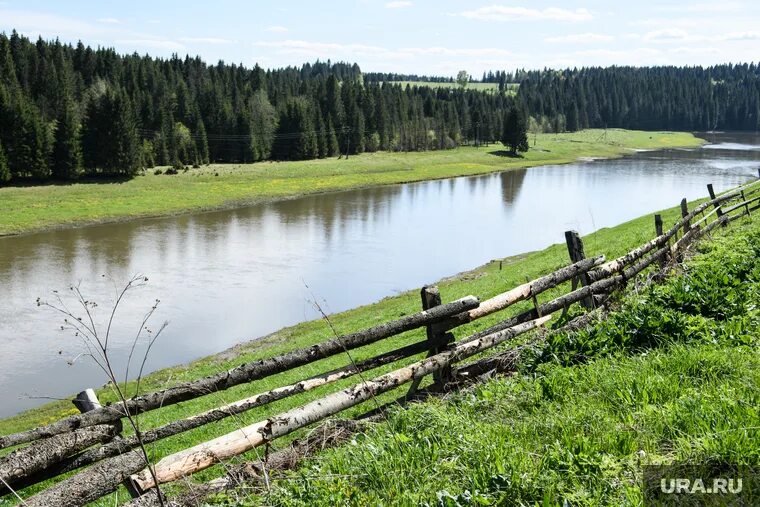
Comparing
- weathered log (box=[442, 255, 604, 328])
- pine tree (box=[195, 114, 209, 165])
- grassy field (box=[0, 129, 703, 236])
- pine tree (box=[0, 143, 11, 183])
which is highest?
pine tree (box=[195, 114, 209, 165])

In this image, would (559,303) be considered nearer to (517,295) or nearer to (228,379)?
(517,295)

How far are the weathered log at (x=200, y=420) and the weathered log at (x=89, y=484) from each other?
0.17 m

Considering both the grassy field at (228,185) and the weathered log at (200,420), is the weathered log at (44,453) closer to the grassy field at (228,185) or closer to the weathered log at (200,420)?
the weathered log at (200,420)

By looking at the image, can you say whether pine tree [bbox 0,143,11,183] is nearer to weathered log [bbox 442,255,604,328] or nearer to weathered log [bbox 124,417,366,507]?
weathered log [bbox 442,255,604,328]

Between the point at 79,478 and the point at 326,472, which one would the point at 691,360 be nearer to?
the point at 326,472

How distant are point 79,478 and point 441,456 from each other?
2.98 metres

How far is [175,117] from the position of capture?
10825 centimetres

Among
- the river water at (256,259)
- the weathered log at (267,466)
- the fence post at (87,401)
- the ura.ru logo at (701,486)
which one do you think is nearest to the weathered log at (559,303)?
→ the weathered log at (267,466)

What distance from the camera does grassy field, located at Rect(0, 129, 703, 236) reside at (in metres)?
55.1

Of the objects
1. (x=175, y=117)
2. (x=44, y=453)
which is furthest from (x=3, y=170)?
(x=44, y=453)

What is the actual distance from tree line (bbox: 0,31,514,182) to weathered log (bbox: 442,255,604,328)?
67973mm

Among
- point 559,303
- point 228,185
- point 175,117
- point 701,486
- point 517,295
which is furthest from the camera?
point 175,117

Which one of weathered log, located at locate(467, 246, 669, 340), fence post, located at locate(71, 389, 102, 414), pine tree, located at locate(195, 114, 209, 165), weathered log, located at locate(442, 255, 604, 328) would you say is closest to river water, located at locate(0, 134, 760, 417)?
fence post, located at locate(71, 389, 102, 414)

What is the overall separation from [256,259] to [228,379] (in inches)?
1368
